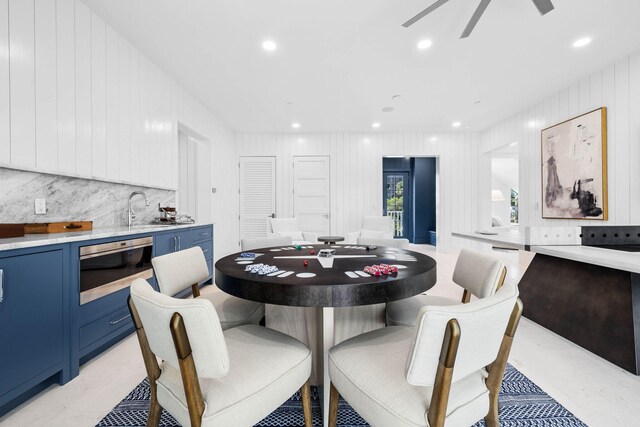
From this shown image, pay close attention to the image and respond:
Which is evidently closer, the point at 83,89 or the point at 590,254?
the point at 590,254

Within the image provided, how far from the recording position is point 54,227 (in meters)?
2.01

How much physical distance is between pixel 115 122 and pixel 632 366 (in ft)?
14.8

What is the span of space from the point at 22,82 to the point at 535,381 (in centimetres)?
388

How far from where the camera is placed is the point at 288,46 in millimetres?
3016

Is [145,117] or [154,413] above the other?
[145,117]

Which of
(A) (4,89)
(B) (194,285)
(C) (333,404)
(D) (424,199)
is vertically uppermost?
(A) (4,89)

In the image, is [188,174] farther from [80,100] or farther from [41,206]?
[41,206]

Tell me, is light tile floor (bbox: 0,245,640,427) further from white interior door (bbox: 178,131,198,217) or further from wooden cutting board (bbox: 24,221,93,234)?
white interior door (bbox: 178,131,198,217)

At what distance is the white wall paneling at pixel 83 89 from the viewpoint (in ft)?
7.75

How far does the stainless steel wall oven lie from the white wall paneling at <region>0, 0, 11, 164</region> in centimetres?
80

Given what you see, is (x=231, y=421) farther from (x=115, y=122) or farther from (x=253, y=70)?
(x=253, y=70)

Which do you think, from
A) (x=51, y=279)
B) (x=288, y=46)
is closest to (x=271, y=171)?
(x=288, y=46)

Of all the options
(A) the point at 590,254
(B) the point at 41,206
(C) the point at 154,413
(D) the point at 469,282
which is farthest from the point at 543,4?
(B) the point at 41,206

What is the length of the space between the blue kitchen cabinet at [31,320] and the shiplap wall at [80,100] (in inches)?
32.0
